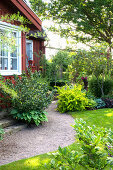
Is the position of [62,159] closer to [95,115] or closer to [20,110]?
[20,110]

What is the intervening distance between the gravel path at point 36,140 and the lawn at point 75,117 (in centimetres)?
24

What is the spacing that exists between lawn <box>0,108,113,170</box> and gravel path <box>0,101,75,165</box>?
0.24 metres

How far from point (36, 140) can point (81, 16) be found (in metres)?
9.55

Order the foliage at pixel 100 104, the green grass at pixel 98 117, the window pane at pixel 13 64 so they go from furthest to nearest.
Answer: the foliage at pixel 100 104
the window pane at pixel 13 64
the green grass at pixel 98 117

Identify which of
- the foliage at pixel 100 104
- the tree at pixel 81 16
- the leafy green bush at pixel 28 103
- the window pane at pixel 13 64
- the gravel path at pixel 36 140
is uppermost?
the tree at pixel 81 16

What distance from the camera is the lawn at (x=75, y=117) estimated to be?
3.33 metres

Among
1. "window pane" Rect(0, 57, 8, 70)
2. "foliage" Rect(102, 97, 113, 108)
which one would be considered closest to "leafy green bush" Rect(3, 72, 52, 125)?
"window pane" Rect(0, 57, 8, 70)

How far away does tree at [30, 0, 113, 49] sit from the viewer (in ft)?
38.9

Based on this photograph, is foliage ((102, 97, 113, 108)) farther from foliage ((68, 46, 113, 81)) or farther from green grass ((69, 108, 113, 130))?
foliage ((68, 46, 113, 81))

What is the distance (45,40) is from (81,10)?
9.96 ft

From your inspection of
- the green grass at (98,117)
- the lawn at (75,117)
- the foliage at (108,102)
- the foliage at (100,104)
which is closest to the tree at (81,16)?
the foliage at (108,102)

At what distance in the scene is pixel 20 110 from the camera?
5562 mm

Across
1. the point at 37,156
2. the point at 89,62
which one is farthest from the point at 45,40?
the point at 37,156

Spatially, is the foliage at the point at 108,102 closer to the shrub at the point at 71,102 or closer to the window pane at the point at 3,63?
the shrub at the point at 71,102
